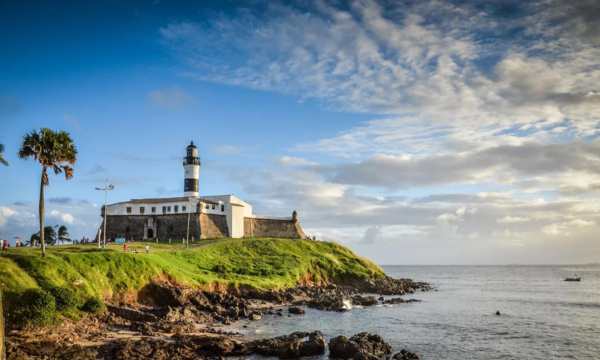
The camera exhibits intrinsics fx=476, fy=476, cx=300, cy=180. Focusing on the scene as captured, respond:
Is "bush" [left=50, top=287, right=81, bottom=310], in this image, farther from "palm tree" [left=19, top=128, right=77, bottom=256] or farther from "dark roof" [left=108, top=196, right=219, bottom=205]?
"dark roof" [left=108, top=196, right=219, bottom=205]

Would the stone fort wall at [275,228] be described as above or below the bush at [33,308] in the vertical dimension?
above

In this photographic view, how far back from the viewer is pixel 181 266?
6272 cm

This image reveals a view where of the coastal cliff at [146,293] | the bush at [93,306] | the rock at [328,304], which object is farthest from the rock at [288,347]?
the rock at [328,304]

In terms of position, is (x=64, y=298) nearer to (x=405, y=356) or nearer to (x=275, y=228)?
(x=405, y=356)

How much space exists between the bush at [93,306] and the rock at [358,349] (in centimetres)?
2009

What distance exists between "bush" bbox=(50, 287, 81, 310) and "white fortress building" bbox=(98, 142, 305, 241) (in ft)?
168

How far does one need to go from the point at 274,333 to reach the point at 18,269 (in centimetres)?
2214

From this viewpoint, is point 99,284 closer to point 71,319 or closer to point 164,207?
point 71,319

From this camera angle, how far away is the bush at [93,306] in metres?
39.5

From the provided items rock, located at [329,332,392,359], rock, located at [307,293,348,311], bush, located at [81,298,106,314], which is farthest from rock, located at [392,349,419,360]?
rock, located at [307,293,348,311]

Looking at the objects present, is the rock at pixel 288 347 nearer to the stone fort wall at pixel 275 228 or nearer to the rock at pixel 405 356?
the rock at pixel 405 356

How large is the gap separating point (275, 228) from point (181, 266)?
1807 inches

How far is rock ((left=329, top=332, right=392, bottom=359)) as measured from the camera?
31.8 meters

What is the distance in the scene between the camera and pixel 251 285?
214ft
